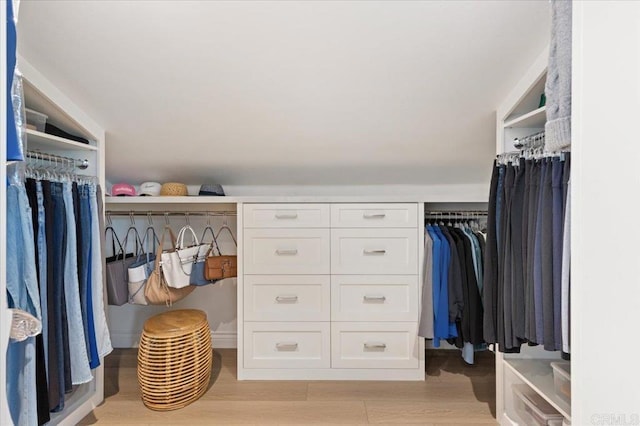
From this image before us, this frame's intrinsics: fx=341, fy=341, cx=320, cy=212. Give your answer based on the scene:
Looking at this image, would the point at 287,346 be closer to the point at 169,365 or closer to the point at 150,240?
the point at 169,365

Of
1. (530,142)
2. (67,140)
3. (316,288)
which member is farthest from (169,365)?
(530,142)

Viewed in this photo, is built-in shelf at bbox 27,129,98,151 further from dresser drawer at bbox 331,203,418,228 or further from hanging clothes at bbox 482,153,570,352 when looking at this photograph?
hanging clothes at bbox 482,153,570,352

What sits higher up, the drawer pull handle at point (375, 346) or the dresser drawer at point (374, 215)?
the dresser drawer at point (374, 215)

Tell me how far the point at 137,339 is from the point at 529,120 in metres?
2.94

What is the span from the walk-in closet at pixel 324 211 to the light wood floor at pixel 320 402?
0.02 meters

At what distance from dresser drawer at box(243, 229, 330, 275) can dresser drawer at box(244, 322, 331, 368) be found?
337mm

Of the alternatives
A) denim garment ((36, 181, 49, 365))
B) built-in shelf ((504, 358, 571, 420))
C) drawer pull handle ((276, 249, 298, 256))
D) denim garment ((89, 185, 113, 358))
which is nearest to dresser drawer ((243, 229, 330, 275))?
drawer pull handle ((276, 249, 298, 256))

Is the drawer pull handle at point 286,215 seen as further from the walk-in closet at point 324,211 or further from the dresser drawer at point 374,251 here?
the dresser drawer at point 374,251

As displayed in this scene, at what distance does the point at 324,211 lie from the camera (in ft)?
6.85

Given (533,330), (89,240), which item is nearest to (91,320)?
(89,240)

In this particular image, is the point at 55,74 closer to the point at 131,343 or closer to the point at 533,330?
the point at 131,343

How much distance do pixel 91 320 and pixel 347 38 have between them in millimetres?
1738

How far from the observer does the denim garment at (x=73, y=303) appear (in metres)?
1.52
